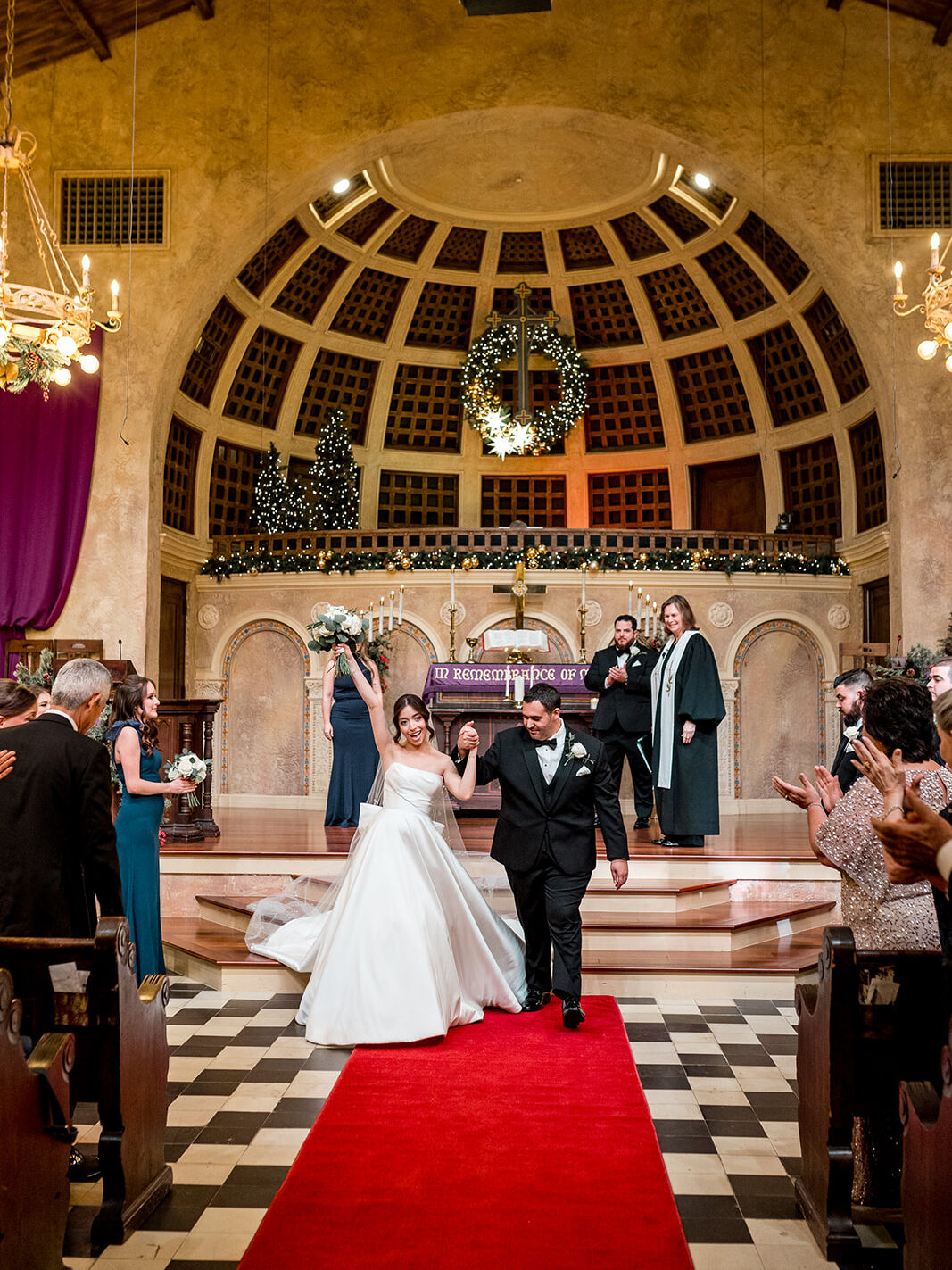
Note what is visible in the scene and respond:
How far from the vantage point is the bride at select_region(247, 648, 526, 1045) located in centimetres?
539

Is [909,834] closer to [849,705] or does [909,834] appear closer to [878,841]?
[878,841]

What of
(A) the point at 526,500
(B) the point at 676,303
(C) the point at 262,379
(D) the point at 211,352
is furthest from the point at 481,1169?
(B) the point at 676,303

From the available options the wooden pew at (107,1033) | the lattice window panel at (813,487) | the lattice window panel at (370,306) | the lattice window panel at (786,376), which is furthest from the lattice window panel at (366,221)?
the wooden pew at (107,1033)

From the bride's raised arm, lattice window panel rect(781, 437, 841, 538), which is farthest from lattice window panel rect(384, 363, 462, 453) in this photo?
the bride's raised arm

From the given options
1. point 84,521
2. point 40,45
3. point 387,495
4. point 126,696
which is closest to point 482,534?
point 387,495

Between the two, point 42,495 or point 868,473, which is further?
point 868,473

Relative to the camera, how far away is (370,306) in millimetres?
15891

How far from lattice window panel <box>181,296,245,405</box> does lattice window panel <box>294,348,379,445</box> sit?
1.53 meters

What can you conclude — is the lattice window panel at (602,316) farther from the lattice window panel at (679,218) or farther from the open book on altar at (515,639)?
the open book on altar at (515,639)

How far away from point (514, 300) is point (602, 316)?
1.31 metres

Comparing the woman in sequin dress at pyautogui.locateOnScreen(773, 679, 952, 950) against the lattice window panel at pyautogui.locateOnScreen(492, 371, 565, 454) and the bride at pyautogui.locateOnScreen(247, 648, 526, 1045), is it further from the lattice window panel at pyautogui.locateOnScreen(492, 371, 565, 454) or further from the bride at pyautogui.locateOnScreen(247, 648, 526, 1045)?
the lattice window panel at pyautogui.locateOnScreen(492, 371, 565, 454)

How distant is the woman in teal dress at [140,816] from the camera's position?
230 inches

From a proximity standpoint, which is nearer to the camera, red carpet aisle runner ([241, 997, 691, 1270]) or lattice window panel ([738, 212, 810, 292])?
red carpet aisle runner ([241, 997, 691, 1270])

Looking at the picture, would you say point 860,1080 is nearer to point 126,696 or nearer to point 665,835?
point 126,696
